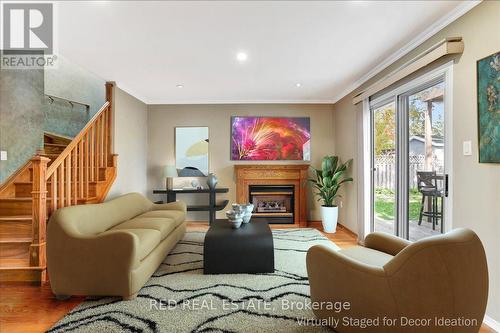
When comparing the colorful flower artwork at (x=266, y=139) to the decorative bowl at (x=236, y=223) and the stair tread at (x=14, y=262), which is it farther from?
the stair tread at (x=14, y=262)

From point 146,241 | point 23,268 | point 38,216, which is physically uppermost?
point 38,216

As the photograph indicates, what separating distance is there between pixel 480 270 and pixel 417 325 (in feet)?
1.43

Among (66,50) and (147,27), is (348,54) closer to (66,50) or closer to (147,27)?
(147,27)

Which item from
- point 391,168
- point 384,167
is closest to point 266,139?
point 384,167

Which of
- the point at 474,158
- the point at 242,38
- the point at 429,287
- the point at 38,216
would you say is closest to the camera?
the point at 429,287

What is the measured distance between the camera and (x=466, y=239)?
135cm

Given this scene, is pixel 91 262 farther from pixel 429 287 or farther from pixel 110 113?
pixel 110 113

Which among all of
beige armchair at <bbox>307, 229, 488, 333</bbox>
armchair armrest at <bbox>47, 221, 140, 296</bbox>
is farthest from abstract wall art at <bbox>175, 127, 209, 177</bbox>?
beige armchair at <bbox>307, 229, 488, 333</bbox>

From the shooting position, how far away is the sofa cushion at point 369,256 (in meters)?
1.89

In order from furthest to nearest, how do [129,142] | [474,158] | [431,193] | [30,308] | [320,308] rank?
[129,142], [431,193], [30,308], [474,158], [320,308]

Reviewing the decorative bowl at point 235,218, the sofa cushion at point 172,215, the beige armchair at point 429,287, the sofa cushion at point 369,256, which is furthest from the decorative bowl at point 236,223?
the beige armchair at point 429,287

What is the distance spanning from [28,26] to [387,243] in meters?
3.79

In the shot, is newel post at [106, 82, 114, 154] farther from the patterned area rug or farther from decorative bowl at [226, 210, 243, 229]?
decorative bowl at [226, 210, 243, 229]

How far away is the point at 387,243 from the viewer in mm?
2154
